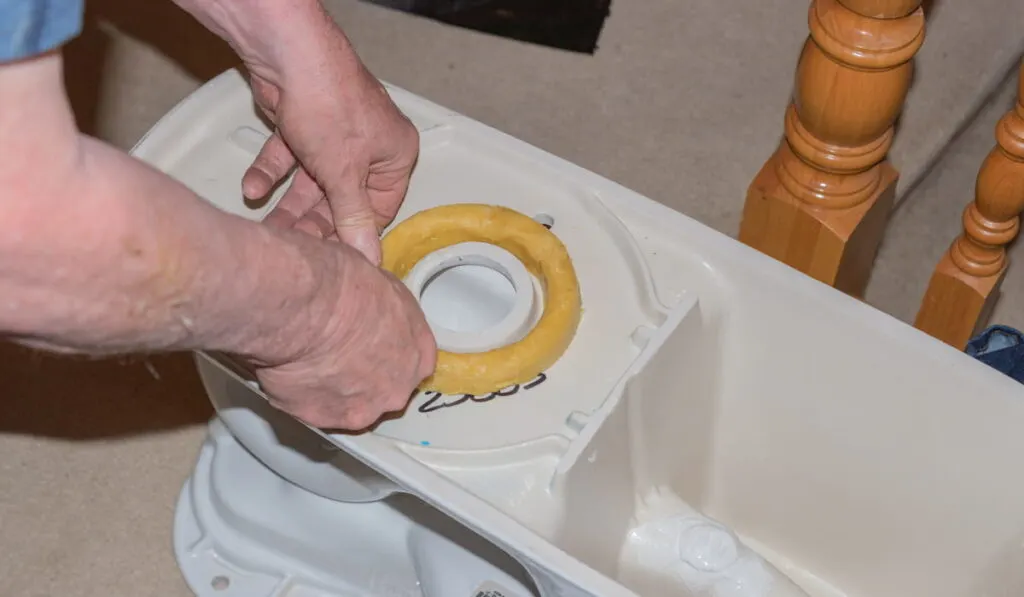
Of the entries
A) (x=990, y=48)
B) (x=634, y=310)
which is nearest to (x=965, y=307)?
(x=634, y=310)

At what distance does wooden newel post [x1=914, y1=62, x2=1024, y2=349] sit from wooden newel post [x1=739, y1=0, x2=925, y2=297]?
0.29ft

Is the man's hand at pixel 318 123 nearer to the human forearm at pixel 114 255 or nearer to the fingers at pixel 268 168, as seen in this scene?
the fingers at pixel 268 168

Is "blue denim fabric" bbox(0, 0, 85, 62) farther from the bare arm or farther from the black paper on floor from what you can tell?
the black paper on floor

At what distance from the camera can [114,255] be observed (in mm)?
441

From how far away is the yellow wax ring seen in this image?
67 centimetres

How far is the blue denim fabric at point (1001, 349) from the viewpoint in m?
0.90

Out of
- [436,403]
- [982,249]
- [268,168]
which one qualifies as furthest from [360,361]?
[982,249]

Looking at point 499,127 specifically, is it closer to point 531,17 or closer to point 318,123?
point 531,17

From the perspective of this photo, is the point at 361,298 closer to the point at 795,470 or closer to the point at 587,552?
the point at 587,552

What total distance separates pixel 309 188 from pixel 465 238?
11 cm

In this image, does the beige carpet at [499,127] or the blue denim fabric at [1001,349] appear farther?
the beige carpet at [499,127]

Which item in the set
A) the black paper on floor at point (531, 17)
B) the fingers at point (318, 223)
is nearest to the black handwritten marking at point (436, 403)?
the fingers at point (318, 223)

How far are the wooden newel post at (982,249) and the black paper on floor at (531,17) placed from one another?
55cm

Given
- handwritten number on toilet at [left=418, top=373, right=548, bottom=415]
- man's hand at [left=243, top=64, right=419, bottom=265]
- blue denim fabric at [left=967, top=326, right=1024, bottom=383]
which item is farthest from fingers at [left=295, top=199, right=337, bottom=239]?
blue denim fabric at [left=967, top=326, right=1024, bottom=383]
